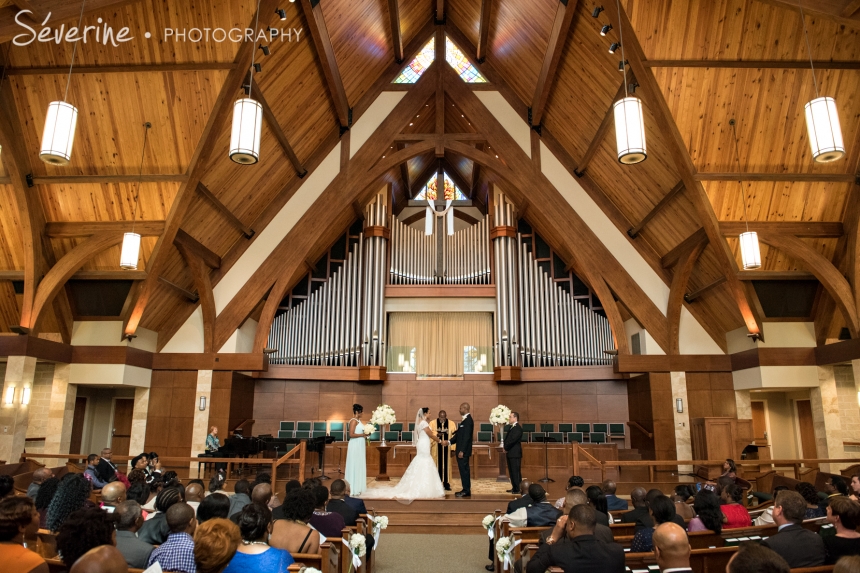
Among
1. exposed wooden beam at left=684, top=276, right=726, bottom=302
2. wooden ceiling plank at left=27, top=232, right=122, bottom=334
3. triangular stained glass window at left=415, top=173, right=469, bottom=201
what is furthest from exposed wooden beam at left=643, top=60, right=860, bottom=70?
wooden ceiling plank at left=27, top=232, right=122, bottom=334

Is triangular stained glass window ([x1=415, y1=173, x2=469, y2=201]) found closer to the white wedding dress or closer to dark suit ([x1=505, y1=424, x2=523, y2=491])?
the white wedding dress

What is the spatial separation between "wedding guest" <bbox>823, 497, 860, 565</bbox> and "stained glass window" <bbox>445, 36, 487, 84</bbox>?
39.0 feet

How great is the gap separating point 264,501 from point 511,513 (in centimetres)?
219

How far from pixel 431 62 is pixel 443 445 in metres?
8.80

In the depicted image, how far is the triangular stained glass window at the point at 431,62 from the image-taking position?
1353 cm

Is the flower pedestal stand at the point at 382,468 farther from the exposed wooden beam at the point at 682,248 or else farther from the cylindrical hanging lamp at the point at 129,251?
the exposed wooden beam at the point at 682,248

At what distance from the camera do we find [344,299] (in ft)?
43.9

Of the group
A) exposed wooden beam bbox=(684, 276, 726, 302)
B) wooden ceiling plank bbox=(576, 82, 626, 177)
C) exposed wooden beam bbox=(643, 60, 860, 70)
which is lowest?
exposed wooden beam bbox=(684, 276, 726, 302)

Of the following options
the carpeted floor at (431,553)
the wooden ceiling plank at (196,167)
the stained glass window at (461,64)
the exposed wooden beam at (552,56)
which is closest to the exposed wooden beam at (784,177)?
the exposed wooden beam at (552,56)

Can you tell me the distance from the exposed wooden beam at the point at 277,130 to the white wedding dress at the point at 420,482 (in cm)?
594

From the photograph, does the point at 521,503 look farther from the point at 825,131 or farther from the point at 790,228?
the point at 790,228

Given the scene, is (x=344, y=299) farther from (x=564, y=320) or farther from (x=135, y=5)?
(x=135, y=5)

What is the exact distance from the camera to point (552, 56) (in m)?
10.5

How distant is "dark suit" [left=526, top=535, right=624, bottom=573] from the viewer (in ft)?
10.1
